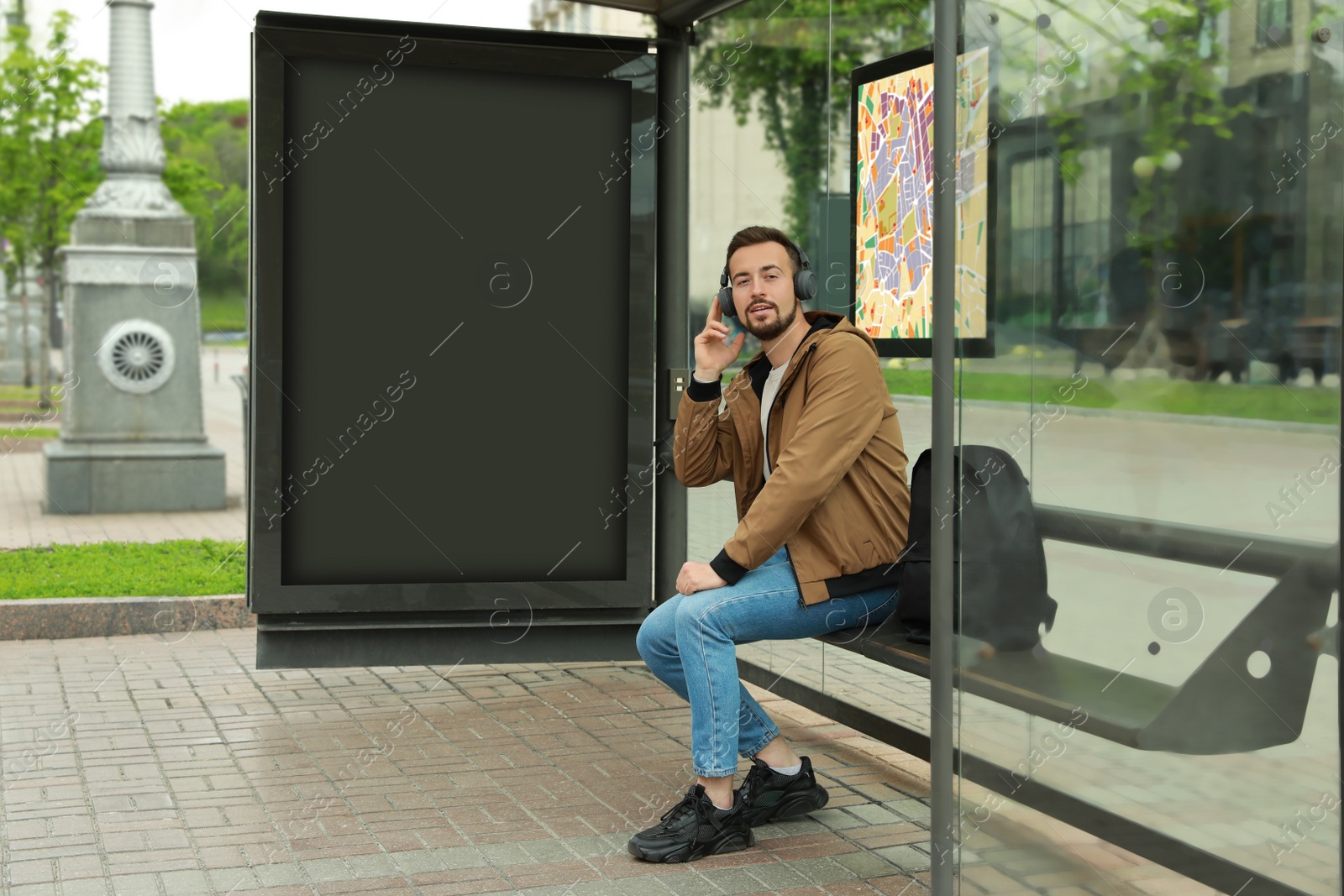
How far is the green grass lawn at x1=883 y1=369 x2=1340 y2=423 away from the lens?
258 centimetres

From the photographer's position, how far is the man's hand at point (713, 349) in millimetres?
4219

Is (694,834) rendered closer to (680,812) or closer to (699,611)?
(680,812)

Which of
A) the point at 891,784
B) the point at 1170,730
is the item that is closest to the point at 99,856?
the point at 891,784

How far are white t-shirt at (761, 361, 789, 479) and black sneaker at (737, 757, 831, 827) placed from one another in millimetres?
855

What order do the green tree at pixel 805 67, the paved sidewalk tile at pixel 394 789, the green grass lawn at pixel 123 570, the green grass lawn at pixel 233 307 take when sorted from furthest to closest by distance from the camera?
1. the green tree at pixel 805 67
2. the green grass lawn at pixel 123 570
3. the green grass lawn at pixel 233 307
4. the paved sidewalk tile at pixel 394 789

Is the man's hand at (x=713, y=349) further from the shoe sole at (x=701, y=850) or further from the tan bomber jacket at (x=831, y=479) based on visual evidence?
the shoe sole at (x=701, y=850)

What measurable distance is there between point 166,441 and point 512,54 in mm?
7083

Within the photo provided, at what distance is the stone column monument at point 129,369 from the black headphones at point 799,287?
26.1ft

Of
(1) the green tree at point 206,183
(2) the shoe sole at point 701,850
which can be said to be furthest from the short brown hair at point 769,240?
(1) the green tree at point 206,183

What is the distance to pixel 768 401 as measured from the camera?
4.23 metres

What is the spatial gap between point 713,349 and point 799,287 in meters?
0.31

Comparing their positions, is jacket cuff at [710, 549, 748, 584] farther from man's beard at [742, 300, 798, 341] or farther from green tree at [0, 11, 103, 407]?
green tree at [0, 11, 103, 407]

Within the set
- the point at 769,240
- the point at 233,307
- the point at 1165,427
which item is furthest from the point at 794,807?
the point at 233,307

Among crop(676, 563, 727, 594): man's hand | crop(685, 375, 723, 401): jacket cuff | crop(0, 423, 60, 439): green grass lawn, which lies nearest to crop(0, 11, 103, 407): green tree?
crop(0, 423, 60, 439): green grass lawn
